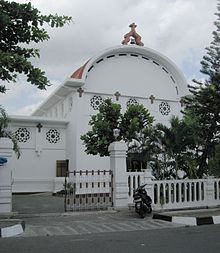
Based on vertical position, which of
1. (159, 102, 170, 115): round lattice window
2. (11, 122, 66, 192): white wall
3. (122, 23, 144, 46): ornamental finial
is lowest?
(11, 122, 66, 192): white wall

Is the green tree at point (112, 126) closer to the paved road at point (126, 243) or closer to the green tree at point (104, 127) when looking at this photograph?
the green tree at point (104, 127)

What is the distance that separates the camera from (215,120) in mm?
14562

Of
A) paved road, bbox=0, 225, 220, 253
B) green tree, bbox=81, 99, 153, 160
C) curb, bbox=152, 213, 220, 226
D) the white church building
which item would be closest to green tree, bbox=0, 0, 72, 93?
paved road, bbox=0, 225, 220, 253

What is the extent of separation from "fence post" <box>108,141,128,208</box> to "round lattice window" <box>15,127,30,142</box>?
9862 millimetres

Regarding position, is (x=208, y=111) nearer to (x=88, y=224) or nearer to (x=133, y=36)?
(x=88, y=224)

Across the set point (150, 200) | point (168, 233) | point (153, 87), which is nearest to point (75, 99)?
point (153, 87)

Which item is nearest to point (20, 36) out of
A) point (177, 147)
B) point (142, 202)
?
point (142, 202)

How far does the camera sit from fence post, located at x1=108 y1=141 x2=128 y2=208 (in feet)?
39.9

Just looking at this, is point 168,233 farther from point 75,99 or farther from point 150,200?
point 75,99

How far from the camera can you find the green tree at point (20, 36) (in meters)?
6.44

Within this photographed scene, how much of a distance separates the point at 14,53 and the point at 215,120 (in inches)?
379

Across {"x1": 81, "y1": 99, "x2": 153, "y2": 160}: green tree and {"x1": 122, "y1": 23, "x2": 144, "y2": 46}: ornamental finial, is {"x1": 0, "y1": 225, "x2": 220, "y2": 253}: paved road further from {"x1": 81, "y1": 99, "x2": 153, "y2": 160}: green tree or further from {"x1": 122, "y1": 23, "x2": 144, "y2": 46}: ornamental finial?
{"x1": 122, "y1": 23, "x2": 144, "y2": 46}: ornamental finial

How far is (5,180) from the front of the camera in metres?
10.7

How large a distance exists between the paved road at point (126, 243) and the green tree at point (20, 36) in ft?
8.77
